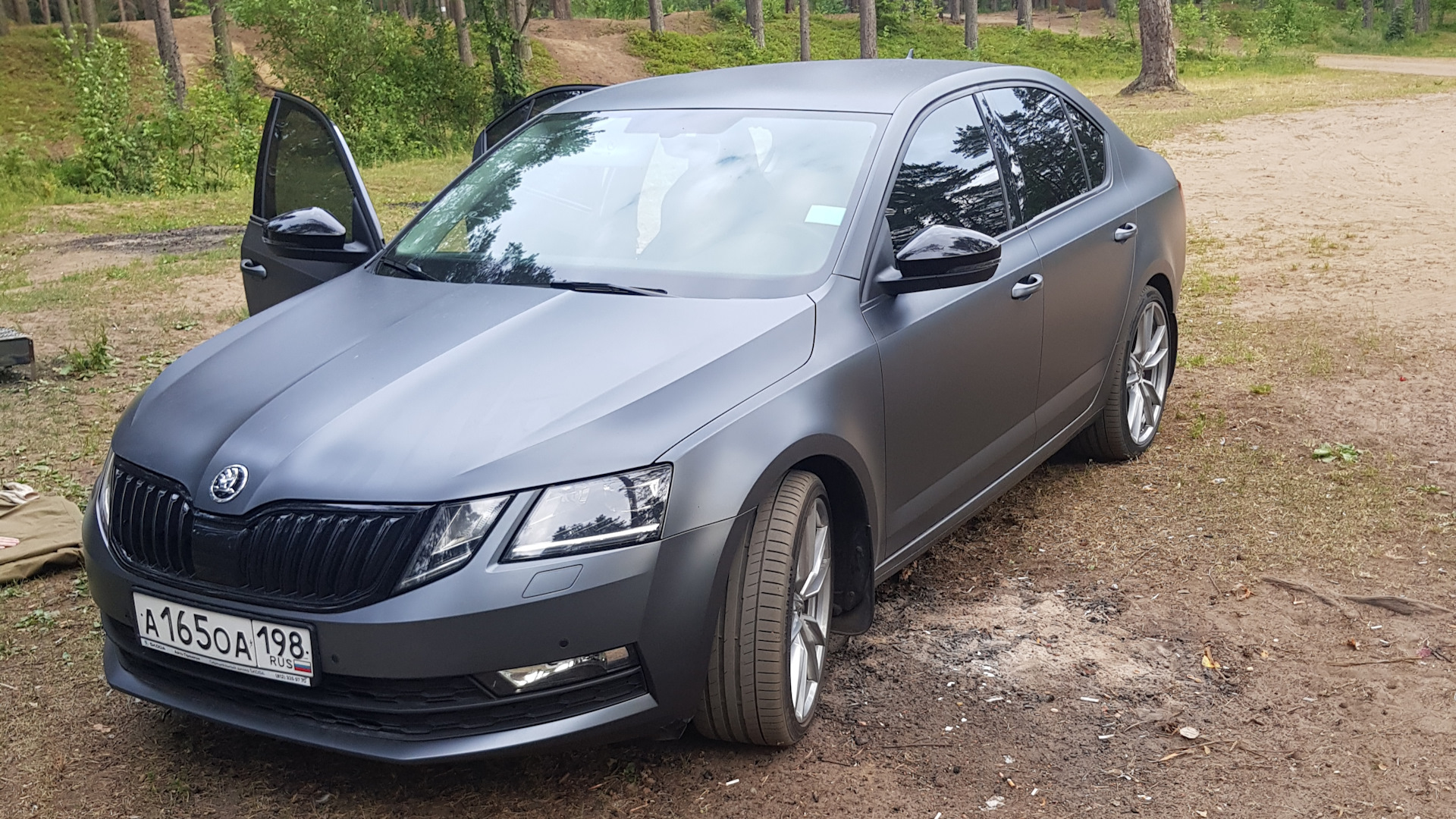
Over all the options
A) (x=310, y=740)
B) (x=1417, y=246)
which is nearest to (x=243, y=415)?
(x=310, y=740)

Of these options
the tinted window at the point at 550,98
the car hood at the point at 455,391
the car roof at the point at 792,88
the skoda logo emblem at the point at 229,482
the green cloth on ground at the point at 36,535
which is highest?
the car roof at the point at 792,88

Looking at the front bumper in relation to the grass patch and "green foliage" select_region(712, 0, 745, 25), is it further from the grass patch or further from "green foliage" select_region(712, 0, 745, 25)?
"green foliage" select_region(712, 0, 745, 25)

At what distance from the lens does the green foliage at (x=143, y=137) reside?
1797 cm

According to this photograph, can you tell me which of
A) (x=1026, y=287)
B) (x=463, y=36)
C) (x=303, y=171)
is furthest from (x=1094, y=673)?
(x=463, y=36)

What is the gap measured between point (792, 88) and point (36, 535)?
10.7 feet

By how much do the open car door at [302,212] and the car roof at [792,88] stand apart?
0.83 metres

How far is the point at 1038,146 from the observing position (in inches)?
184

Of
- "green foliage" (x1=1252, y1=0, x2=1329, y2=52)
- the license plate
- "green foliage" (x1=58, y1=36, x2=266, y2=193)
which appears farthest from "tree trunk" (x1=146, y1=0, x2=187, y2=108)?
"green foliage" (x1=1252, y1=0, x2=1329, y2=52)

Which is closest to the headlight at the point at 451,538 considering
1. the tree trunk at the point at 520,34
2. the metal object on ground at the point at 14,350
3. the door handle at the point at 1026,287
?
the door handle at the point at 1026,287

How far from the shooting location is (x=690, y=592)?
278 cm

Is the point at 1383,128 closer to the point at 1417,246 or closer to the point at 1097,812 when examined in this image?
the point at 1417,246

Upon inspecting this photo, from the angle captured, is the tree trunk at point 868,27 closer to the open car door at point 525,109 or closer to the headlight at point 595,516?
the open car door at point 525,109

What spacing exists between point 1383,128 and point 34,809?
60.5 feet

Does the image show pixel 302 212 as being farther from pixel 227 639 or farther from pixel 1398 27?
pixel 1398 27
